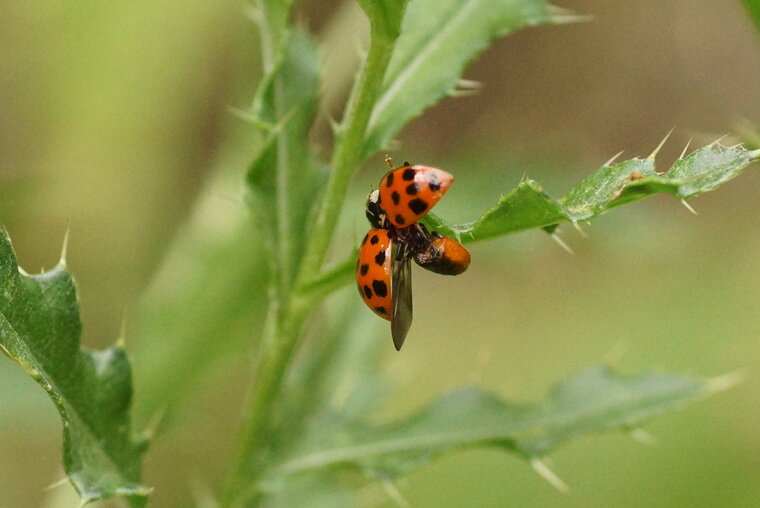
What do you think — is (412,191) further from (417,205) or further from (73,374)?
(73,374)

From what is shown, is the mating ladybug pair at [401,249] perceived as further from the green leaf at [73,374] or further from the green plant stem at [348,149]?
the green leaf at [73,374]

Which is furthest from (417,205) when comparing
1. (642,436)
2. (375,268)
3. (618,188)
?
(642,436)

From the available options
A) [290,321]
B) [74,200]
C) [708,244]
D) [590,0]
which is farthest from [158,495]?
[590,0]

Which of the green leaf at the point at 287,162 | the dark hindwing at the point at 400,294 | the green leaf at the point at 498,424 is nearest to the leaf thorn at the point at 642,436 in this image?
the green leaf at the point at 498,424

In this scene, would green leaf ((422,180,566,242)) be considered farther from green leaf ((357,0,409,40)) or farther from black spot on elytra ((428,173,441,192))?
green leaf ((357,0,409,40))

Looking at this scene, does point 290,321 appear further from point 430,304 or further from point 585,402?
point 430,304

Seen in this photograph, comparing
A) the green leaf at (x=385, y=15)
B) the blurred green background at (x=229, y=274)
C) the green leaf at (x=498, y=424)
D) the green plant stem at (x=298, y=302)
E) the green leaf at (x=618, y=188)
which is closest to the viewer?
the green leaf at (x=618, y=188)
